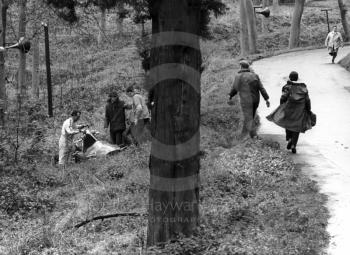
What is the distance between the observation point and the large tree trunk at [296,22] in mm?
36938

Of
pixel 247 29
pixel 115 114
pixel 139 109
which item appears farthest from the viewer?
pixel 247 29

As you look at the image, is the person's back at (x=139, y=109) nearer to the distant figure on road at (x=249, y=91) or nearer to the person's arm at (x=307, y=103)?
the distant figure on road at (x=249, y=91)

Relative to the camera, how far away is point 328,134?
47.5 feet

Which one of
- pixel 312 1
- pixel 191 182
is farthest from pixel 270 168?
pixel 312 1

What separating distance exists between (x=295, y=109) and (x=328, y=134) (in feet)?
7.14

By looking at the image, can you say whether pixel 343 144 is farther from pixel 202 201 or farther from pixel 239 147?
pixel 202 201

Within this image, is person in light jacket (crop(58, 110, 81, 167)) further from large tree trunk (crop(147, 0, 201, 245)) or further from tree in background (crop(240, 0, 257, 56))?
tree in background (crop(240, 0, 257, 56))

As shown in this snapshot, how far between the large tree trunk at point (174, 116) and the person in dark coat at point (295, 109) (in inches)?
207

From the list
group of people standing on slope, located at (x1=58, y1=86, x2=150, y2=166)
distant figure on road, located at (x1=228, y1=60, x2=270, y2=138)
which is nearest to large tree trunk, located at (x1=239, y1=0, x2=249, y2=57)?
group of people standing on slope, located at (x1=58, y1=86, x2=150, y2=166)

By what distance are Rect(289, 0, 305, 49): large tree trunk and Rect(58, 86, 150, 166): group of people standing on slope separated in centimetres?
2358

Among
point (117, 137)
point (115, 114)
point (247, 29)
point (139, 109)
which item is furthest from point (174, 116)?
point (247, 29)

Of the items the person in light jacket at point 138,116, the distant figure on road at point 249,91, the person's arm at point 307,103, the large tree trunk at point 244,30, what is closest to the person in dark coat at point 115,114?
the person in light jacket at point 138,116

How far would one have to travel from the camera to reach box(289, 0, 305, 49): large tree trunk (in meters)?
36.9

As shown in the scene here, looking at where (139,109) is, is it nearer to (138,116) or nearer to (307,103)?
(138,116)
